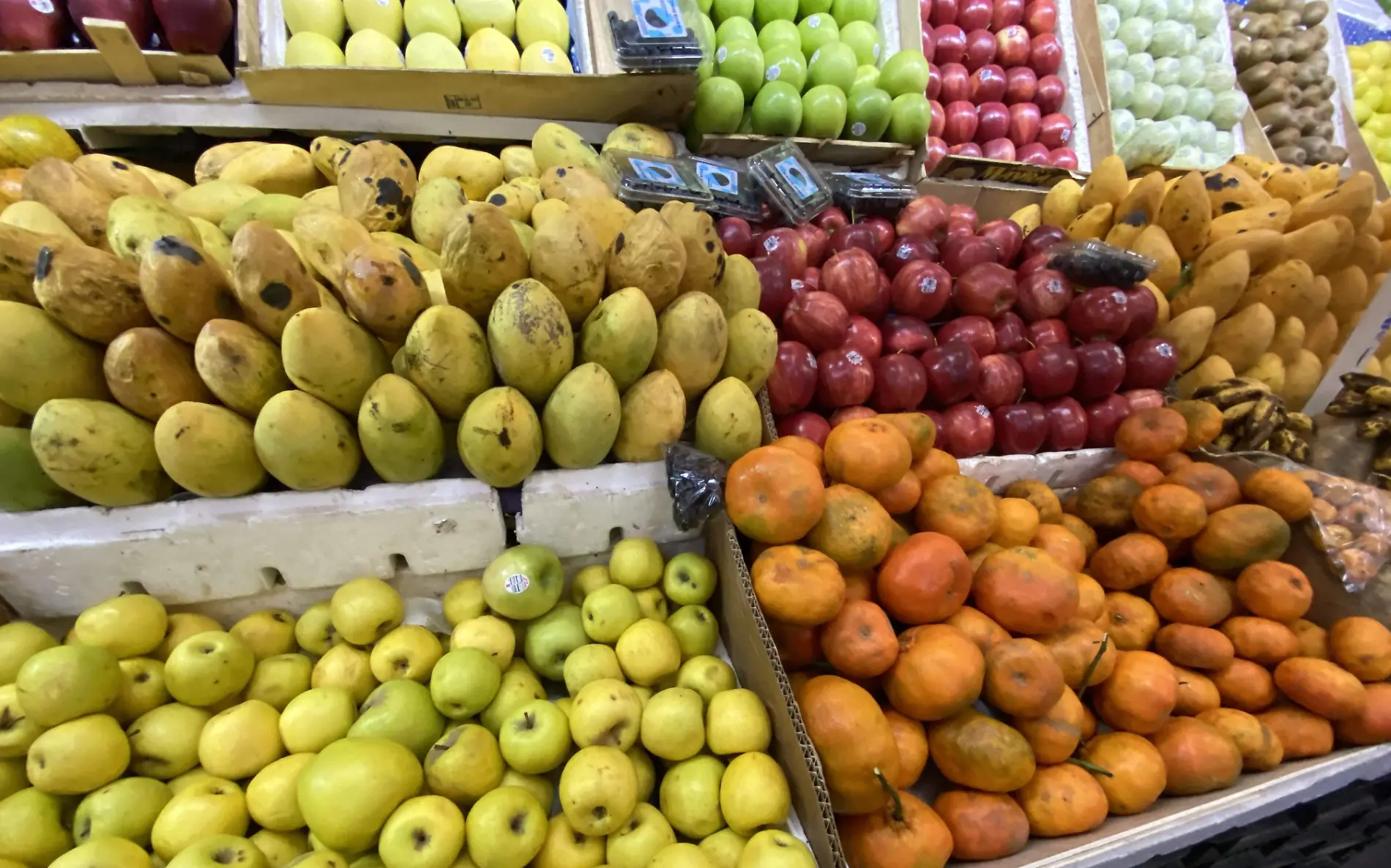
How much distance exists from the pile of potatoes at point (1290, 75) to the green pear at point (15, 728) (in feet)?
18.7

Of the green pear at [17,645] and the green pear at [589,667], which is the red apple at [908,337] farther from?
the green pear at [17,645]

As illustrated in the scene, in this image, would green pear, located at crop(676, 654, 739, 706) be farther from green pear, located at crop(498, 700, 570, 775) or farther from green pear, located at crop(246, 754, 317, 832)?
green pear, located at crop(246, 754, 317, 832)

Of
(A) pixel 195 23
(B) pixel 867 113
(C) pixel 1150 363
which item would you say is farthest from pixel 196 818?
(B) pixel 867 113

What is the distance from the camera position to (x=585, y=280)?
4.09 ft

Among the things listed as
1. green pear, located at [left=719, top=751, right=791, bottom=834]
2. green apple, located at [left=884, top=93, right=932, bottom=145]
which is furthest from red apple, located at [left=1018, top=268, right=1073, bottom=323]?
green pear, located at [left=719, top=751, right=791, bottom=834]

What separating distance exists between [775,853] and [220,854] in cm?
83

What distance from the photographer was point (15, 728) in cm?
103

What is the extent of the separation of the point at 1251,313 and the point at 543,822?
2.52m

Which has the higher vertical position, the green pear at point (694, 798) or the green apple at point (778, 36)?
the green apple at point (778, 36)

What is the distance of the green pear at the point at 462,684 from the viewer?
1.13m

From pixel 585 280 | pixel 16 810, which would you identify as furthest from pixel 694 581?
pixel 16 810

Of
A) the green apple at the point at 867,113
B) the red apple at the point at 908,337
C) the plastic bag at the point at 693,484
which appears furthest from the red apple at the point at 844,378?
the green apple at the point at 867,113

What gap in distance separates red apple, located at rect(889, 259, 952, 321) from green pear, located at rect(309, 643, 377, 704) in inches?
66.3

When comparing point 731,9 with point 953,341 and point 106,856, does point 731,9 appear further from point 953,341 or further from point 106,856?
point 106,856
